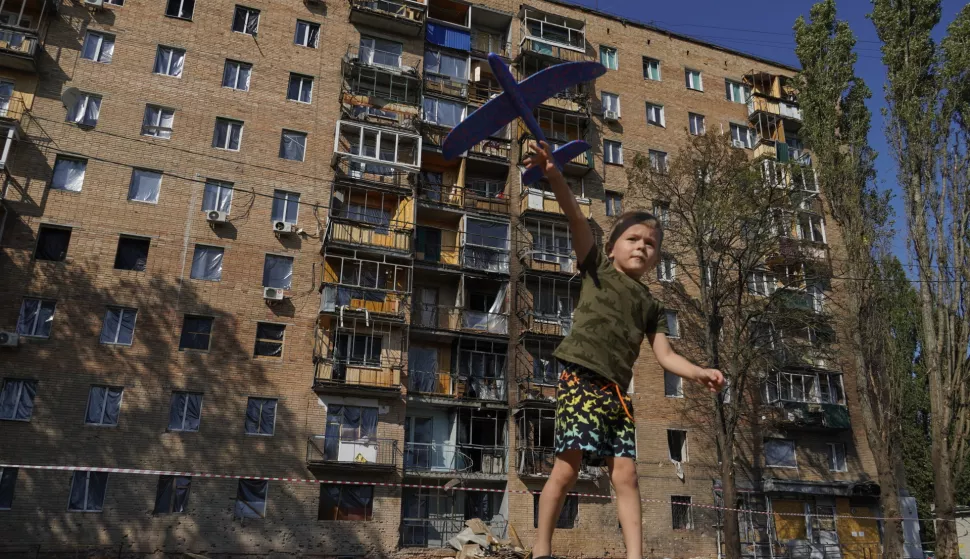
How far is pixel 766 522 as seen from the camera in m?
30.9

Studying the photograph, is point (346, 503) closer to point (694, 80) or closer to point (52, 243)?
point (52, 243)

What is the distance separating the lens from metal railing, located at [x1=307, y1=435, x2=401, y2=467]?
24906mm

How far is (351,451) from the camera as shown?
82.8 ft

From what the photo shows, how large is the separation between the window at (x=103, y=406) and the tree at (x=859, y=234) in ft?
86.8

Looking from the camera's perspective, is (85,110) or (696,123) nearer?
(85,110)

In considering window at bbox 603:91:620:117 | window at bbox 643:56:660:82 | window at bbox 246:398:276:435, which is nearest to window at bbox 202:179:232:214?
window at bbox 246:398:276:435

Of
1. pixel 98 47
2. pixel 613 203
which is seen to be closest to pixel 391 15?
pixel 98 47

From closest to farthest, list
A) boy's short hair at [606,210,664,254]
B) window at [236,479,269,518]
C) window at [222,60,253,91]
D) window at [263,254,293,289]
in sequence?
boy's short hair at [606,210,664,254], window at [236,479,269,518], window at [263,254,293,289], window at [222,60,253,91]

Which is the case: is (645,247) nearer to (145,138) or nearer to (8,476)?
(8,476)

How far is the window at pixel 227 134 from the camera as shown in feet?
92.8

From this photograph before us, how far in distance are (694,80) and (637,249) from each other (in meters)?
37.8

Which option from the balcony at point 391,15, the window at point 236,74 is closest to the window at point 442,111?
the balcony at point 391,15

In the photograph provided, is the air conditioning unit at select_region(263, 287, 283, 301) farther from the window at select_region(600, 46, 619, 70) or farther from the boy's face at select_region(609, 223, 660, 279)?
the boy's face at select_region(609, 223, 660, 279)

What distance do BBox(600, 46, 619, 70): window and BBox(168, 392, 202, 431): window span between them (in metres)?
25.4
